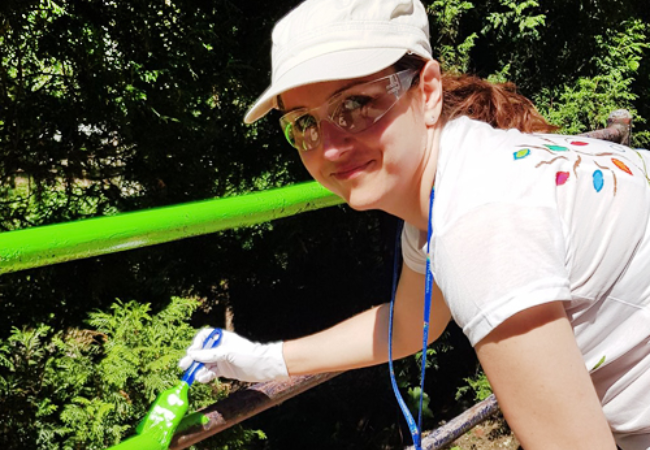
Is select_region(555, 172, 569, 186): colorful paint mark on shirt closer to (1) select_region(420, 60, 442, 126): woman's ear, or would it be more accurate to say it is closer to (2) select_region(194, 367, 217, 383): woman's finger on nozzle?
(1) select_region(420, 60, 442, 126): woman's ear

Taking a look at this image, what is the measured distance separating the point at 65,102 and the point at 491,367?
10.2 ft

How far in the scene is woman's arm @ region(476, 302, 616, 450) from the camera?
92 centimetres

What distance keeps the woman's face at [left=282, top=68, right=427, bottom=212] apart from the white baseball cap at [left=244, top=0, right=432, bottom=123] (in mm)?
43

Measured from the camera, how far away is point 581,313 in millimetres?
1084

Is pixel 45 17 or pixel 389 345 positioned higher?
pixel 45 17

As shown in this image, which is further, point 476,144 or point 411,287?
point 411,287

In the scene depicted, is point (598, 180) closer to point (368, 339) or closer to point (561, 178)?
point (561, 178)

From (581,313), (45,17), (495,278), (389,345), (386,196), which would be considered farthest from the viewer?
(45,17)

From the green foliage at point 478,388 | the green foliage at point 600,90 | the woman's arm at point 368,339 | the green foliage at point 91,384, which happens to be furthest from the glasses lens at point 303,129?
the green foliage at point 600,90

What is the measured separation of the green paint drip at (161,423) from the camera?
1.31 meters

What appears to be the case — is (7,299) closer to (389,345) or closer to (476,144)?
(389,345)

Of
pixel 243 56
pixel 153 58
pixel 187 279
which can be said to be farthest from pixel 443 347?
pixel 153 58

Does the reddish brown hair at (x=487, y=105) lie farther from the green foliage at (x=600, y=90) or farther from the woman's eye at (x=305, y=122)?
the green foliage at (x=600, y=90)

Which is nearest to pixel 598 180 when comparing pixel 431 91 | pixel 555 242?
pixel 555 242
